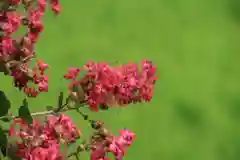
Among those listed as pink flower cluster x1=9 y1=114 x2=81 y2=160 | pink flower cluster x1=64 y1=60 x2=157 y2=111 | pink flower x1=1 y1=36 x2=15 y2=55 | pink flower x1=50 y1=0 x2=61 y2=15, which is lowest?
pink flower cluster x1=9 y1=114 x2=81 y2=160

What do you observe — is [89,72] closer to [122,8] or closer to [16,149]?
[16,149]

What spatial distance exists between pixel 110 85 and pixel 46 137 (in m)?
0.16

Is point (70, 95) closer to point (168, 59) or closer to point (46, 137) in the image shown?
point (46, 137)

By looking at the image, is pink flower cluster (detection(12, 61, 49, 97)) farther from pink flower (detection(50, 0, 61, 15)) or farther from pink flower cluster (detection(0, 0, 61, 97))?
pink flower (detection(50, 0, 61, 15))

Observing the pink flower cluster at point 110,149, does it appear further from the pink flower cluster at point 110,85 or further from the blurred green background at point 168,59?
the blurred green background at point 168,59

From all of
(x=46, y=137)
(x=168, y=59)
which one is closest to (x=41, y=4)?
(x=46, y=137)

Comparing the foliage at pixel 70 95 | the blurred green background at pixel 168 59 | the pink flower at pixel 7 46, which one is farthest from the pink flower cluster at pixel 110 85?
the blurred green background at pixel 168 59

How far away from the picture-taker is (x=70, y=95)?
1.54m

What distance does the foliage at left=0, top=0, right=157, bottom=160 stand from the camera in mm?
1457

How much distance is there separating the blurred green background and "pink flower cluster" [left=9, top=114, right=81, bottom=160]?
176 cm

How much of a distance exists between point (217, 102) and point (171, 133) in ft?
1.06

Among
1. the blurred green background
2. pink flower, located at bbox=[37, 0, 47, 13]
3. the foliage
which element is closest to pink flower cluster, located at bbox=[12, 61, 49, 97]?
the foliage

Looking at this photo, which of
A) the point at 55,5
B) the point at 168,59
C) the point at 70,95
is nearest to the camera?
the point at 70,95

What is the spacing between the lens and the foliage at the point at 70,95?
1.46 metres
